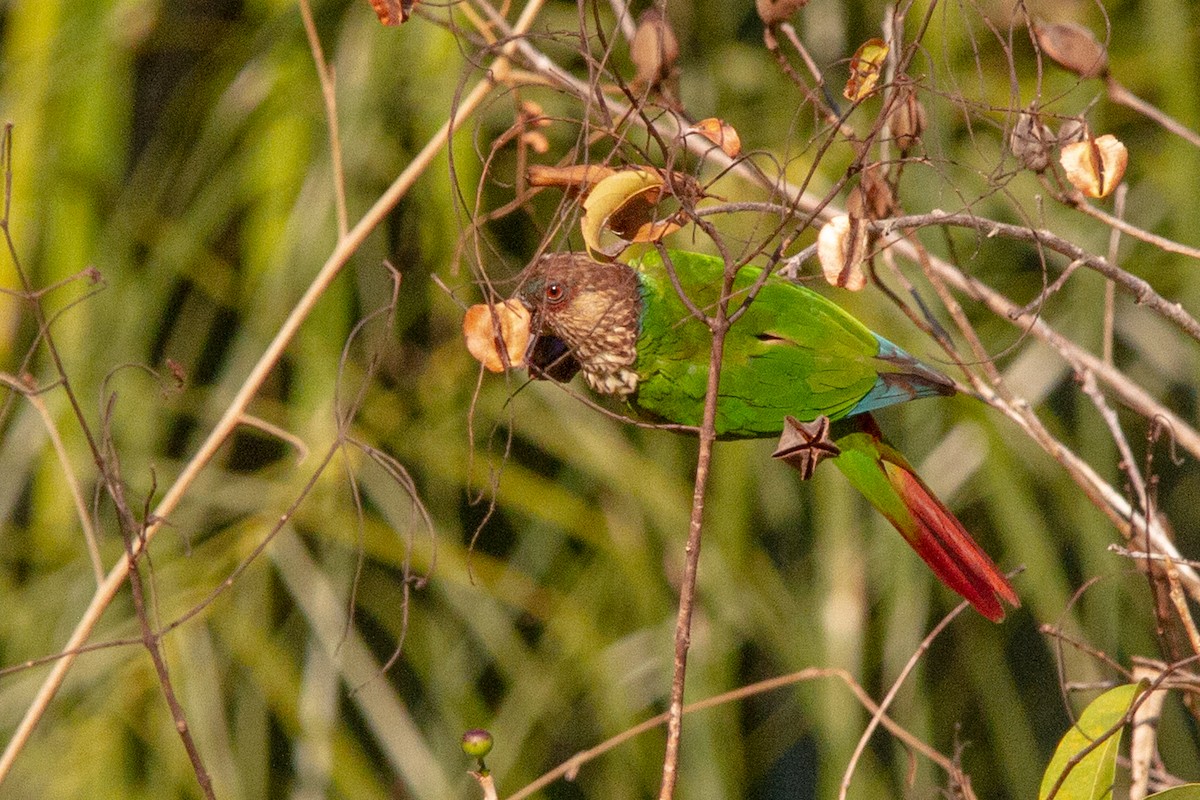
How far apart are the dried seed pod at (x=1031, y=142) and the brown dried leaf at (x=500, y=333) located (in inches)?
9.5

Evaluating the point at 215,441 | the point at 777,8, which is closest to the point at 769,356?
the point at 777,8

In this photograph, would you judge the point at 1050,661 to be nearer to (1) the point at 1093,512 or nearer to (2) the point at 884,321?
(1) the point at 1093,512

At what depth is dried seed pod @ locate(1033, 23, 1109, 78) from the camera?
626 mm

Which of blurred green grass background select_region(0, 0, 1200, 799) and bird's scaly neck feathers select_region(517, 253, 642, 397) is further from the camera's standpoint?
blurred green grass background select_region(0, 0, 1200, 799)

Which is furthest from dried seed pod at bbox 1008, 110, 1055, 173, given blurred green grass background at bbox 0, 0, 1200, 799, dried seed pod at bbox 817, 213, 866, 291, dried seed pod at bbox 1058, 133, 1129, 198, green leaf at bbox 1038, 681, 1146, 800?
blurred green grass background at bbox 0, 0, 1200, 799

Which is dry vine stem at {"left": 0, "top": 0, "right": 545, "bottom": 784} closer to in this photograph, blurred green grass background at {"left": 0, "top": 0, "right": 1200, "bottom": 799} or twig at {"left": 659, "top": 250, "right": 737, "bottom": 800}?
twig at {"left": 659, "top": 250, "right": 737, "bottom": 800}

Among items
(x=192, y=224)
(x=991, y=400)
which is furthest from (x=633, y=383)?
(x=192, y=224)

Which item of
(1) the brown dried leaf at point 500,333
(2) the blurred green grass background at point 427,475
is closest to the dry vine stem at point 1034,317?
(1) the brown dried leaf at point 500,333

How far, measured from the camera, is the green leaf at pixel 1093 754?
1.78 feet

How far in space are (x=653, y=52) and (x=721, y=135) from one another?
100 mm

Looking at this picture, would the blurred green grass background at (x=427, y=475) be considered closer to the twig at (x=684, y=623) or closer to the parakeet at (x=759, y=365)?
the parakeet at (x=759, y=365)

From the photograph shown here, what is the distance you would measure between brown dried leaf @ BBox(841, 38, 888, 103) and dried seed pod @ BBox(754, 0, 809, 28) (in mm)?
72

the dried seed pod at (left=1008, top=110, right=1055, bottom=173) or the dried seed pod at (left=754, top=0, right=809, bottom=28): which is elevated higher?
the dried seed pod at (left=754, top=0, right=809, bottom=28)

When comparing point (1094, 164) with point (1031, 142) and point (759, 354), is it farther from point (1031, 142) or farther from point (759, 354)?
point (759, 354)
